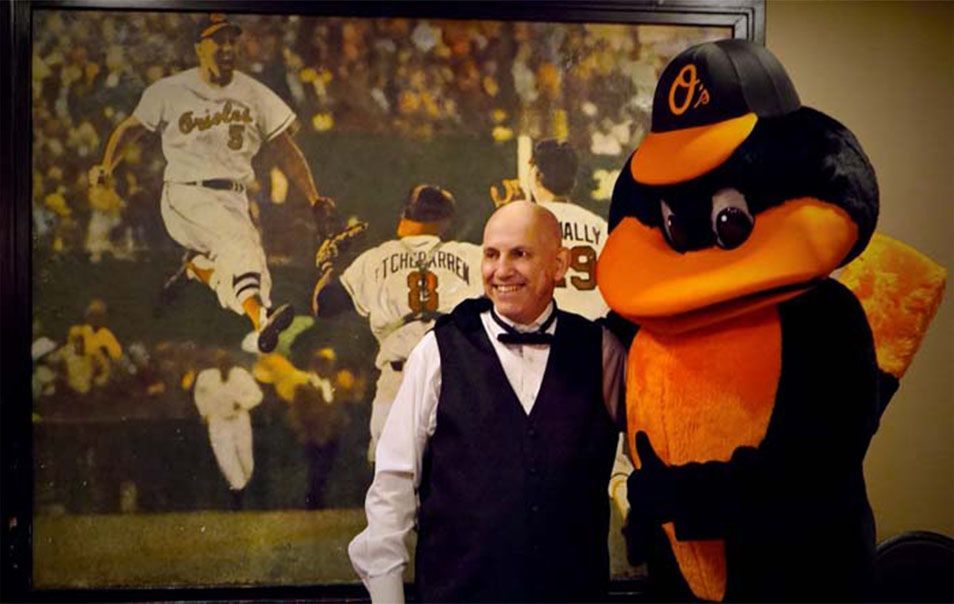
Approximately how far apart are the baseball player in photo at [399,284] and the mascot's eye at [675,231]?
2.64 ft

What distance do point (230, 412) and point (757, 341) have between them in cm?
133

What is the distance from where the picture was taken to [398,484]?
1746 millimetres

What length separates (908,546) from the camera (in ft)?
7.32

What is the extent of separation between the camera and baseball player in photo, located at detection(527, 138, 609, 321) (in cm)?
236

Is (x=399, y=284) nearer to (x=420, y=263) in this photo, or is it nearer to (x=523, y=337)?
(x=420, y=263)

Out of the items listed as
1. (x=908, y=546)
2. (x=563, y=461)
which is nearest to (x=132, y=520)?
(x=563, y=461)

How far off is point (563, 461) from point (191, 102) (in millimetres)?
1302

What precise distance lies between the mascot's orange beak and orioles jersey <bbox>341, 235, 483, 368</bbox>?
824mm

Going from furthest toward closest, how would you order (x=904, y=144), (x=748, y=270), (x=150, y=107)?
(x=904, y=144), (x=150, y=107), (x=748, y=270)

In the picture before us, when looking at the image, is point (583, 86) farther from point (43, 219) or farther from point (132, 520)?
point (132, 520)

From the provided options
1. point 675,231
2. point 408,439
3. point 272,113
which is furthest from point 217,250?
point 675,231

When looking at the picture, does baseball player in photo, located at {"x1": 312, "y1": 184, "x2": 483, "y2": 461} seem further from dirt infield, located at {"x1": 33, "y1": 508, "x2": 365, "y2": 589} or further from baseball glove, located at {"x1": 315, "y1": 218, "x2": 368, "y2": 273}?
dirt infield, located at {"x1": 33, "y1": 508, "x2": 365, "y2": 589}

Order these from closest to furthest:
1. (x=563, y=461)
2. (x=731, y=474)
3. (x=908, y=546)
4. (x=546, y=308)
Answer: (x=731, y=474) → (x=563, y=461) → (x=546, y=308) → (x=908, y=546)

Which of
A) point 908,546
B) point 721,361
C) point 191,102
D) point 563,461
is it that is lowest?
point 908,546
